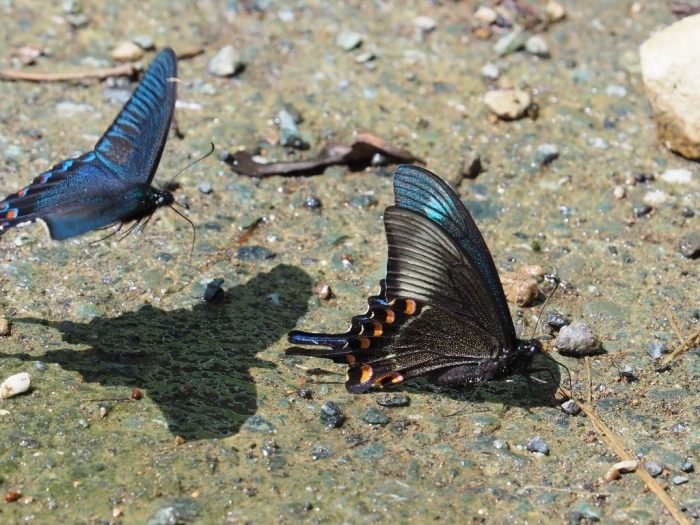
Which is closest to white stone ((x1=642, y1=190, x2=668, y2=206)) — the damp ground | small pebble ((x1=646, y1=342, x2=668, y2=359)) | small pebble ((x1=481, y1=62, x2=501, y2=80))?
the damp ground

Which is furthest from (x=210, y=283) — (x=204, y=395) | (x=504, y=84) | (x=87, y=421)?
(x=504, y=84)

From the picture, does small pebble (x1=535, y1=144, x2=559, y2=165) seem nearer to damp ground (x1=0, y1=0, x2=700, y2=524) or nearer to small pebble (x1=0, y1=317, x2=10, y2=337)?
damp ground (x1=0, y1=0, x2=700, y2=524)

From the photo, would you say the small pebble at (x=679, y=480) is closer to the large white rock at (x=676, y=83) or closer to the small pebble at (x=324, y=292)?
the small pebble at (x=324, y=292)

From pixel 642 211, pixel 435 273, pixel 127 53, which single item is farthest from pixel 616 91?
pixel 127 53

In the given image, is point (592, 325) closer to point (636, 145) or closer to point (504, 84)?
point (636, 145)

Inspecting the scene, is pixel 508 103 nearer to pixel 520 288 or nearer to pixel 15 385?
pixel 520 288

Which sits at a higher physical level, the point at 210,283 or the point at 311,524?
the point at 311,524

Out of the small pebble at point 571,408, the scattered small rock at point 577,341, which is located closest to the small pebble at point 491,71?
the scattered small rock at point 577,341

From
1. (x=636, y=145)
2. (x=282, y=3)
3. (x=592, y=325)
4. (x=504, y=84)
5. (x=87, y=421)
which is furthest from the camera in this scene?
(x=282, y=3)
